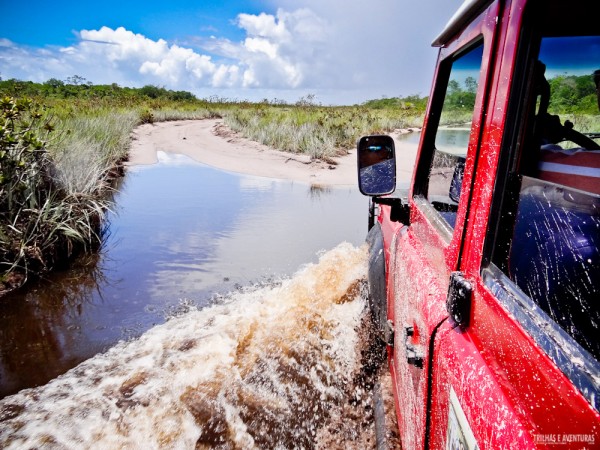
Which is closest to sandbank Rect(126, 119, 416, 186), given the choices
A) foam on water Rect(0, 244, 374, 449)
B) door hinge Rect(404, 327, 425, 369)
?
foam on water Rect(0, 244, 374, 449)

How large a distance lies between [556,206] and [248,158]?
13.4 meters

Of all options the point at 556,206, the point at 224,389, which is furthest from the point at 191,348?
the point at 556,206

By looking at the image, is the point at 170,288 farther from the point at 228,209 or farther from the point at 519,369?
the point at 519,369

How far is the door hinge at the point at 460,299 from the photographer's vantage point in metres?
0.93

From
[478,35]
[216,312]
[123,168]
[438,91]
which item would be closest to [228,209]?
[216,312]

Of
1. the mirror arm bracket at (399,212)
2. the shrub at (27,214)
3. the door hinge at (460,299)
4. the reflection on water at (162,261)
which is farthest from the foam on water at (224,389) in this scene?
the shrub at (27,214)

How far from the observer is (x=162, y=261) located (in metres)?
5.32

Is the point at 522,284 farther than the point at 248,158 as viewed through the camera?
No

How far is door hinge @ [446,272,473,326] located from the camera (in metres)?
0.93

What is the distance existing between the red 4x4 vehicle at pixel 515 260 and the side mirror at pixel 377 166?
0.59m

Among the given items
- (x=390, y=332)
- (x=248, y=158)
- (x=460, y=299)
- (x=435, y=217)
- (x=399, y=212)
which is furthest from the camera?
(x=248, y=158)

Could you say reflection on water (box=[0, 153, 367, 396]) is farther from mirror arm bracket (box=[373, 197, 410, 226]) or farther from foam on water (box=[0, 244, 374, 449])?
mirror arm bracket (box=[373, 197, 410, 226])

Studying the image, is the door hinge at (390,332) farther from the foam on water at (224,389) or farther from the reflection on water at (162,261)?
the reflection on water at (162,261)

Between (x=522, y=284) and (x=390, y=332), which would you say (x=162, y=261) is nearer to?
(x=390, y=332)
